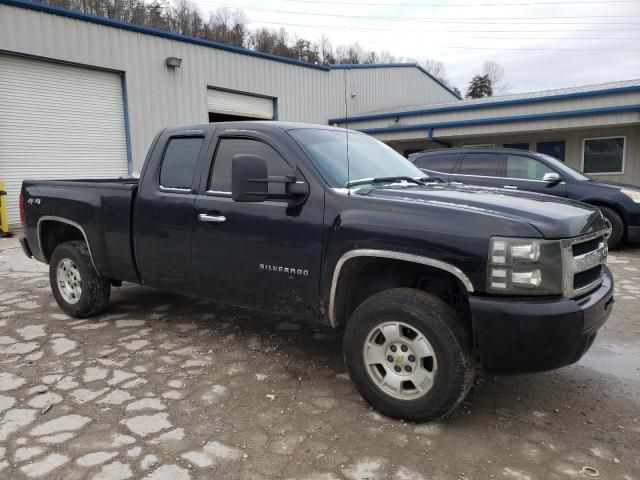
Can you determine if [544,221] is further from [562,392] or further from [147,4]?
[147,4]

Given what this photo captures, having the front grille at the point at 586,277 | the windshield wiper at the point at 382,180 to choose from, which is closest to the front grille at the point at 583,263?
the front grille at the point at 586,277

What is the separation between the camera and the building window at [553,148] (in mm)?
16277

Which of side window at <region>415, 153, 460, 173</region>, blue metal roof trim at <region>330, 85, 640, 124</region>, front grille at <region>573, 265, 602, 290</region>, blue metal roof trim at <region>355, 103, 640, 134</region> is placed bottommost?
front grille at <region>573, 265, 602, 290</region>

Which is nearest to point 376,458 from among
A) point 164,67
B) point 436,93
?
point 164,67

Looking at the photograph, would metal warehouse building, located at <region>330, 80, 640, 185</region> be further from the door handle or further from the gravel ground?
the door handle

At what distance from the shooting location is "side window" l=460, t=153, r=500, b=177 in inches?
359

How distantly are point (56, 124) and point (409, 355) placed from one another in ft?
42.5

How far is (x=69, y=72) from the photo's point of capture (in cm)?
1306

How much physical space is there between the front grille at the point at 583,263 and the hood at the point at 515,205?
0.06m

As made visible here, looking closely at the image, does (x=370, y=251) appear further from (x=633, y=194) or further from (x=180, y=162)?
(x=633, y=194)

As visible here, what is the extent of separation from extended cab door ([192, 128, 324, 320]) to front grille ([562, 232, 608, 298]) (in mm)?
1488

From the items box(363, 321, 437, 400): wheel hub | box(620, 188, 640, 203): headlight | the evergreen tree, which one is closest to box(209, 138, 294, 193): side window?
box(363, 321, 437, 400): wheel hub

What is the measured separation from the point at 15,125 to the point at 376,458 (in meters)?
12.9

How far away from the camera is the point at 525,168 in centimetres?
897
